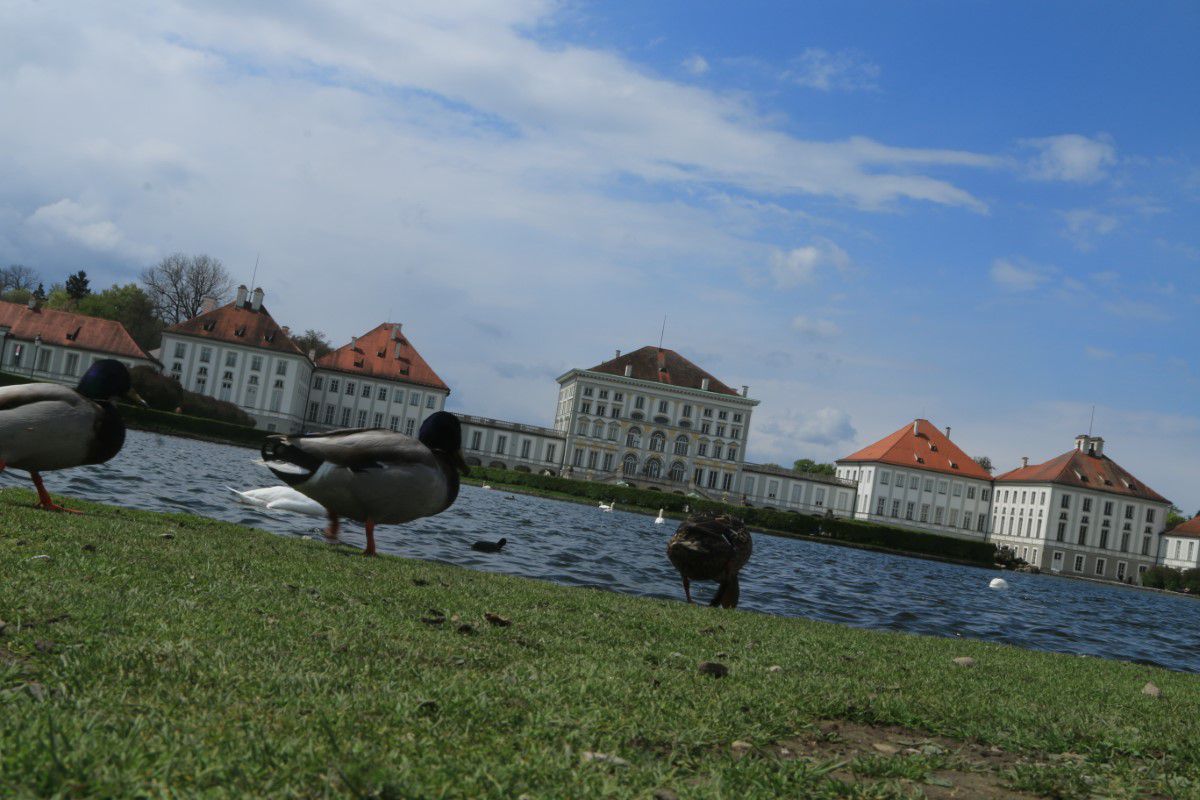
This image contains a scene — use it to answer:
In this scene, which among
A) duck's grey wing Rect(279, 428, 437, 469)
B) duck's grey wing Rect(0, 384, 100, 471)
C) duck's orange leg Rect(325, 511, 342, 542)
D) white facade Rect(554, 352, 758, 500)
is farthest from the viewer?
white facade Rect(554, 352, 758, 500)

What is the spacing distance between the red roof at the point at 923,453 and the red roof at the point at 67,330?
81.5 m

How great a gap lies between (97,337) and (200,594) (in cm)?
Result: 9133

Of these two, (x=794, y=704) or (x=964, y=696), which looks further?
(x=964, y=696)

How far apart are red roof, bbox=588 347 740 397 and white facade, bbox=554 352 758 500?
105 centimetres

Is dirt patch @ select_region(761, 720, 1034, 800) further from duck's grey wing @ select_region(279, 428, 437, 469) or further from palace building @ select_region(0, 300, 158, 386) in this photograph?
palace building @ select_region(0, 300, 158, 386)

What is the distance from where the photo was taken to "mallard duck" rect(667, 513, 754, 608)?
10125mm

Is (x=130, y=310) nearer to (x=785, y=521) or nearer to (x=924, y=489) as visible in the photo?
(x=785, y=521)

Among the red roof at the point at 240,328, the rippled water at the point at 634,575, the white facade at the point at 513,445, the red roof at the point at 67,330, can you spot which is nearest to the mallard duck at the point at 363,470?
the rippled water at the point at 634,575

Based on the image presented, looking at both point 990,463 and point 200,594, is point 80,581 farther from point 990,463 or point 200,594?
point 990,463

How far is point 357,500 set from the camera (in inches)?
337

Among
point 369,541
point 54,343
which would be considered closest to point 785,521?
point 54,343

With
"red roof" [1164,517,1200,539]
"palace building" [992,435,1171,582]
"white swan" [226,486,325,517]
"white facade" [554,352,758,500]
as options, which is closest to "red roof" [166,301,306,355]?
"white facade" [554,352,758,500]

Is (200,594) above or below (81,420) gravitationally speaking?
below

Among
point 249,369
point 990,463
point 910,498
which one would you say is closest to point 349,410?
point 249,369
